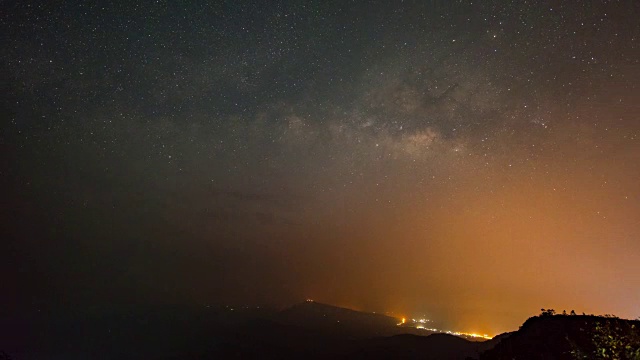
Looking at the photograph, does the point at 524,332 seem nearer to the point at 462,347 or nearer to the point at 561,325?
the point at 561,325

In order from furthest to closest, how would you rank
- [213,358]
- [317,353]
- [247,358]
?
[213,358] < [247,358] < [317,353]

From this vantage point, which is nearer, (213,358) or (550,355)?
(550,355)

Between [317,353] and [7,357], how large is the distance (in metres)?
143

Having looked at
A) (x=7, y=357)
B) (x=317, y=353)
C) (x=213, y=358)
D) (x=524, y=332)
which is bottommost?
(x=213, y=358)

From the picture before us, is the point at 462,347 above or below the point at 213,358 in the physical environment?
above

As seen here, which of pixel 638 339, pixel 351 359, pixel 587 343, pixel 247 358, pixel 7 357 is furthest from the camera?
pixel 247 358

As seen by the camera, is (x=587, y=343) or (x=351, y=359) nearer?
(x=587, y=343)

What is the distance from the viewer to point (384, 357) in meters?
106

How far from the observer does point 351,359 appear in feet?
373

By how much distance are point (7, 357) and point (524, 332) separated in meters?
45.2

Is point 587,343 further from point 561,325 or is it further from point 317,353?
point 317,353

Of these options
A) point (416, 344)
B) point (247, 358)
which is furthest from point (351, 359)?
point (247, 358)

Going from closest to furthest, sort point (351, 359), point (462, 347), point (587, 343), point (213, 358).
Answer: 1. point (587, 343)
2. point (462, 347)
3. point (351, 359)
4. point (213, 358)

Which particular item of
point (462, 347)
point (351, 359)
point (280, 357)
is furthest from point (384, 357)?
point (280, 357)
